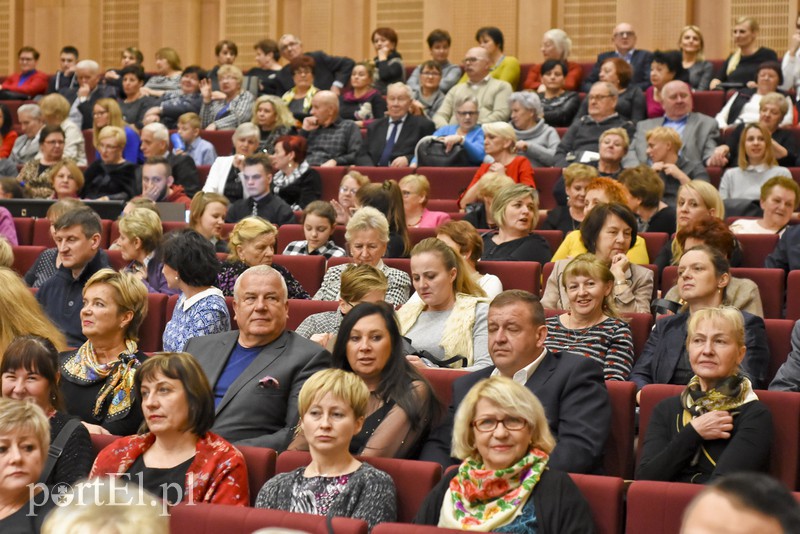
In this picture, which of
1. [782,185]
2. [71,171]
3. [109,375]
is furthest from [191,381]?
[71,171]

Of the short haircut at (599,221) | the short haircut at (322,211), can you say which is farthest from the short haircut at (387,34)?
the short haircut at (599,221)

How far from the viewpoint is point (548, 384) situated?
2.60 m

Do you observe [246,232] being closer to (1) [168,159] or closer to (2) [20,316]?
(2) [20,316]

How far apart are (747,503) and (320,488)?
1.32 m

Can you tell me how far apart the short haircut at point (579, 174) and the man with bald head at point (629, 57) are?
1.71 metres

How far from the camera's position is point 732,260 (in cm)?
369

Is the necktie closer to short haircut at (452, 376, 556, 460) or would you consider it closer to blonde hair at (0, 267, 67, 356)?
blonde hair at (0, 267, 67, 356)

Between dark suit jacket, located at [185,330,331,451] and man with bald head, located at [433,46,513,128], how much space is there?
307 centimetres

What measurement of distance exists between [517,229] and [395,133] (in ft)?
5.84

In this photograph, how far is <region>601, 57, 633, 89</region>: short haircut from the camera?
559 cm

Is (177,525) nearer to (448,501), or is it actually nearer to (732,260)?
(448,501)

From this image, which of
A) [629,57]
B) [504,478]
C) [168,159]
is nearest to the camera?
[504,478]

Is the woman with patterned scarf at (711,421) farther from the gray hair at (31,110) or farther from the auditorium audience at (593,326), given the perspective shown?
the gray hair at (31,110)

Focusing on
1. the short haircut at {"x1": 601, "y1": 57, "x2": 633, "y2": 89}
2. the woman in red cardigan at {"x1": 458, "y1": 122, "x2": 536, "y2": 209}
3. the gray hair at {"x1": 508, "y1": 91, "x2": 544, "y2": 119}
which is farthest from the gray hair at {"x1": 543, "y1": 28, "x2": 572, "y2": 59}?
the woman in red cardigan at {"x1": 458, "y1": 122, "x2": 536, "y2": 209}
